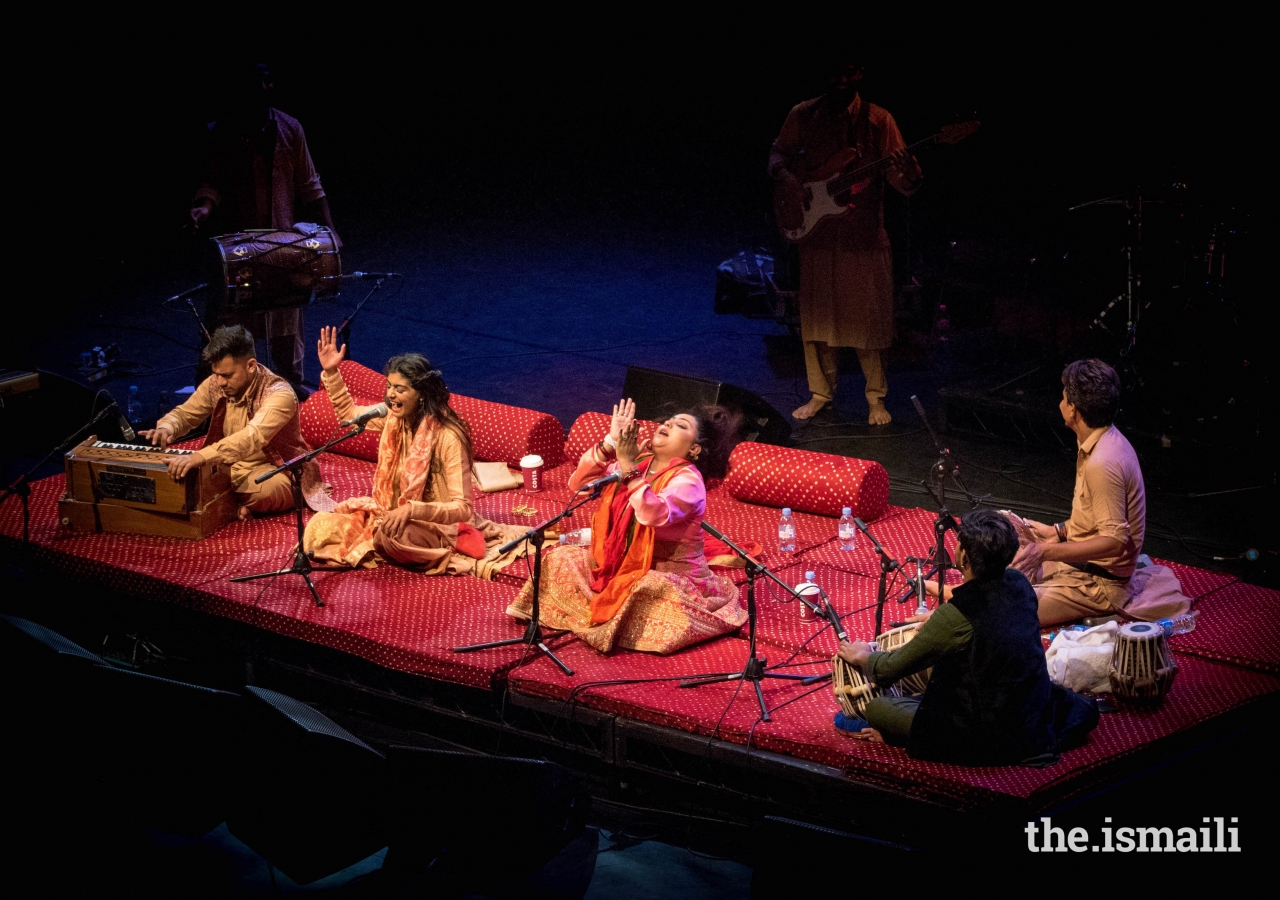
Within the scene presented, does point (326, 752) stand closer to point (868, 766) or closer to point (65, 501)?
point (868, 766)

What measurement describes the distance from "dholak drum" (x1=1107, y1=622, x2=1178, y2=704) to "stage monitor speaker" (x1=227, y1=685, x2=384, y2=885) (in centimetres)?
257

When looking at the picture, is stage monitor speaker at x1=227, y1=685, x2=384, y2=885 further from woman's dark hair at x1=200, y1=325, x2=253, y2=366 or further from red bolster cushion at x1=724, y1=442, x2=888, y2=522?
red bolster cushion at x1=724, y1=442, x2=888, y2=522

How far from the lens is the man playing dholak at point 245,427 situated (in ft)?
22.0

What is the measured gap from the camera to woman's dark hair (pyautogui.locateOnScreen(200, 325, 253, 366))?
263 inches

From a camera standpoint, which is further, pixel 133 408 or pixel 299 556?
pixel 133 408

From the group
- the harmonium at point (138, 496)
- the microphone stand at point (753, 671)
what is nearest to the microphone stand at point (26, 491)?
the harmonium at point (138, 496)

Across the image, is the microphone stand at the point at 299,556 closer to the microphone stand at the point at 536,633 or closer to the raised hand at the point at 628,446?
the microphone stand at the point at 536,633

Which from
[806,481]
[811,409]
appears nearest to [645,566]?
[806,481]

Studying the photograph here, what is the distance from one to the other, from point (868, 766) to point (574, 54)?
10.9 meters

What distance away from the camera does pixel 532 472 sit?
7324mm

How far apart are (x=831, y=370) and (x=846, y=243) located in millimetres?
841

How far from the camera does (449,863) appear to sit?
14.3 feet

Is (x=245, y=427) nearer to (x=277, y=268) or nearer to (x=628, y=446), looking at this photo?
(x=277, y=268)

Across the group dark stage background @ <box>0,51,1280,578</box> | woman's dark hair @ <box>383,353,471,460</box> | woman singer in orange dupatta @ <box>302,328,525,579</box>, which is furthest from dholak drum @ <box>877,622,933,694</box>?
dark stage background @ <box>0,51,1280,578</box>
